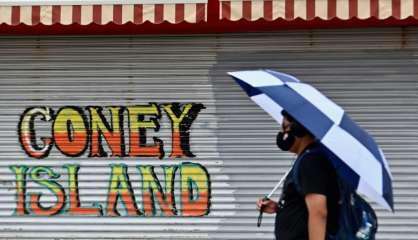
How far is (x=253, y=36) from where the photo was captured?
669cm

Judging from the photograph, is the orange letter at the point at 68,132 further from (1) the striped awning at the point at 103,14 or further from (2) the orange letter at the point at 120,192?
(1) the striped awning at the point at 103,14

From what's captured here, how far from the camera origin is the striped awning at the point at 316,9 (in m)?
5.91

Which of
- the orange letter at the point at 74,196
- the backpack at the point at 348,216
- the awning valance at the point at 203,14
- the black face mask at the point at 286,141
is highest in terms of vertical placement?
the awning valance at the point at 203,14

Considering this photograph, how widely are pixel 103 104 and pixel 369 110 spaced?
2519 mm

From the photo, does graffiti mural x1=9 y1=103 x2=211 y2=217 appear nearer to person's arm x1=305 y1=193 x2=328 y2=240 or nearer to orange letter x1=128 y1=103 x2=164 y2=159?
orange letter x1=128 y1=103 x2=164 y2=159

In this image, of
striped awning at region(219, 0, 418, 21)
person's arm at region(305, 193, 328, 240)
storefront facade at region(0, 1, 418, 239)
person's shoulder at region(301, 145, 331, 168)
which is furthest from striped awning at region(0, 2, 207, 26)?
person's arm at region(305, 193, 328, 240)

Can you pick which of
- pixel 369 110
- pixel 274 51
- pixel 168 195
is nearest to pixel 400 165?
pixel 369 110

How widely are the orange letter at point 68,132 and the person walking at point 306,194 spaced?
3.80 metres

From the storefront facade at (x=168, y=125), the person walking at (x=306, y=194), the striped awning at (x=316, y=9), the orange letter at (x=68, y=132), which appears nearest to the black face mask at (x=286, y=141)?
the person walking at (x=306, y=194)

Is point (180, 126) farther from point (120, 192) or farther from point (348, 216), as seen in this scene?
point (348, 216)

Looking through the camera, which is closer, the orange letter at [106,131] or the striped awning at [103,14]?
the striped awning at [103,14]

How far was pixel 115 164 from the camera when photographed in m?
6.86

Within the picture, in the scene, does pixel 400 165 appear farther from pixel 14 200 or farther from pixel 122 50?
pixel 14 200

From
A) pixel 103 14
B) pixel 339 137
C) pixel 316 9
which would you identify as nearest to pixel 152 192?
pixel 103 14
